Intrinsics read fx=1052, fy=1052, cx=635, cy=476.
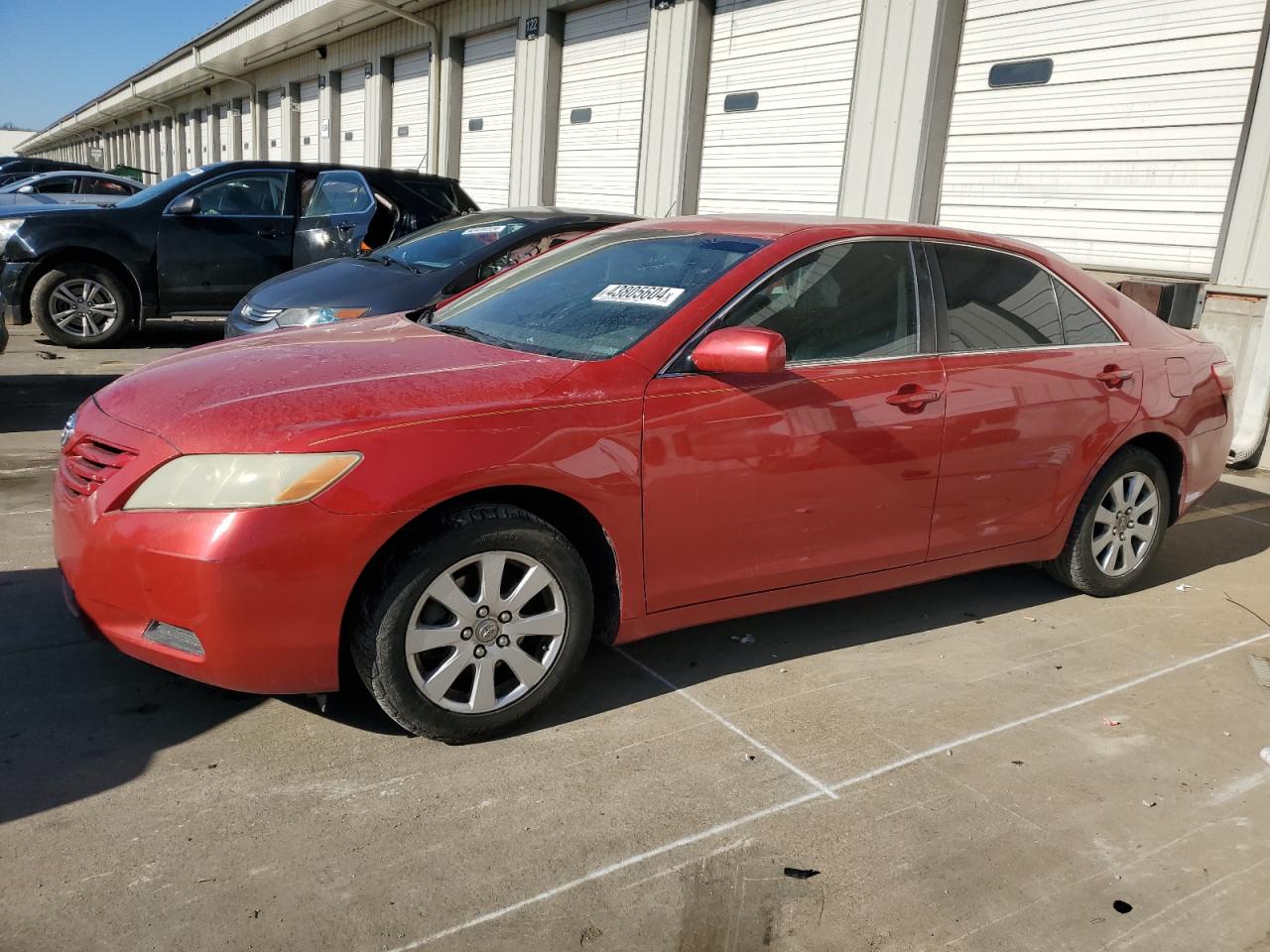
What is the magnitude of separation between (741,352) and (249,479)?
58.3 inches

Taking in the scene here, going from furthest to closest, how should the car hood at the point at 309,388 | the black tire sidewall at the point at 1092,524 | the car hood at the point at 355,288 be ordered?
the car hood at the point at 355,288 → the black tire sidewall at the point at 1092,524 → the car hood at the point at 309,388

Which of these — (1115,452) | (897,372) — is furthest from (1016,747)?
(1115,452)

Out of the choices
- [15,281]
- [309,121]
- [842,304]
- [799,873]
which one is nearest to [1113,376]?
[842,304]

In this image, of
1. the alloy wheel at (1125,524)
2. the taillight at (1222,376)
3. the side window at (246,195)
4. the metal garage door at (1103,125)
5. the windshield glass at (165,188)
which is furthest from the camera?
the side window at (246,195)

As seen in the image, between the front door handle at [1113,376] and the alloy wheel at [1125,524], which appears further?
the alloy wheel at [1125,524]

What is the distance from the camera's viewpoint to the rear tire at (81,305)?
9.73m

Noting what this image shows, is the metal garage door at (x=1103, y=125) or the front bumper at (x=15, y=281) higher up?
the metal garage door at (x=1103, y=125)

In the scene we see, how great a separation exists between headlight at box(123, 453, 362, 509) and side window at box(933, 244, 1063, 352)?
2.40 m

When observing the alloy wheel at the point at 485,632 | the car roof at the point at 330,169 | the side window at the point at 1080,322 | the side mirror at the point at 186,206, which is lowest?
the alloy wheel at the point at 485,632

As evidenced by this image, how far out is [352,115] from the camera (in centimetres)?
2219

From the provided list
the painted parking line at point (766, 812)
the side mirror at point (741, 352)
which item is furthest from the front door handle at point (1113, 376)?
the side mirror at point (741, 352)

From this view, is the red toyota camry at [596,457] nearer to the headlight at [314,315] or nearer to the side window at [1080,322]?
the side window at [1080,322]

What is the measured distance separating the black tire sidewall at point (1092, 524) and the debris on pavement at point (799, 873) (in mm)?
2540

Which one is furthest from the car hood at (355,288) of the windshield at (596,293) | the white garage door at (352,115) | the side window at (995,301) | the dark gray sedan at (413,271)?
the white garage door at (352,115)
